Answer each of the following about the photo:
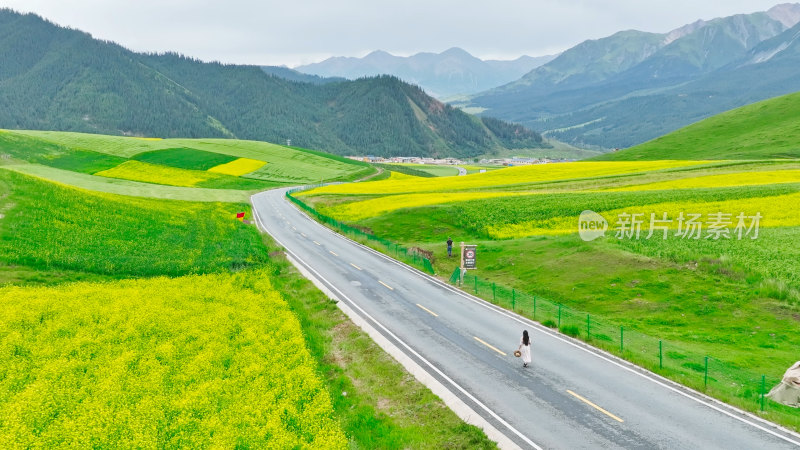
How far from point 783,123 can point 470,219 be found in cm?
11614

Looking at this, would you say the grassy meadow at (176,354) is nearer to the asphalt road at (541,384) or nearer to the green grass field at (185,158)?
the asphalt road at (541,384)

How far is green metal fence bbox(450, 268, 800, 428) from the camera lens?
18.7 meters

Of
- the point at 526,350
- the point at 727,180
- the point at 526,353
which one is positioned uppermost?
the point at 727,180

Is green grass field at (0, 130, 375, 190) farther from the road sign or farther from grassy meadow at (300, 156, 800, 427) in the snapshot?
the road sign

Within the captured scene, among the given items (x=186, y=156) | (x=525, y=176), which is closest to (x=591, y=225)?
(x=525, y=176)

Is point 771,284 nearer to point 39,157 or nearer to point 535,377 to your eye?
point 535,377

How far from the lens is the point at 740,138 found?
403 feet

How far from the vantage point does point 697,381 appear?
801 inches

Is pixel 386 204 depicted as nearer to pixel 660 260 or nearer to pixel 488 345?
pixel 660 260

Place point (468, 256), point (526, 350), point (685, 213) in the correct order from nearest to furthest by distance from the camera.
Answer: point (526, 350) < point (468, 256) < point (685, 213)

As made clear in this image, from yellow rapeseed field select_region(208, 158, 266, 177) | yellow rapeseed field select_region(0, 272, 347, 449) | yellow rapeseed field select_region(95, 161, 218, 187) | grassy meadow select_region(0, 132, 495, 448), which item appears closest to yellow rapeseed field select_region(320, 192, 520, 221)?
grassy meadow select_region(0, 132, 495, 448)

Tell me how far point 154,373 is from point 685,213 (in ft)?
161

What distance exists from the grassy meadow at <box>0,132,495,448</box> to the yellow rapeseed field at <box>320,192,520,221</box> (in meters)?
26.9

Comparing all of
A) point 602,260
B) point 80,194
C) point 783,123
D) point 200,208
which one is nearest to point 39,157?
point 200,208
